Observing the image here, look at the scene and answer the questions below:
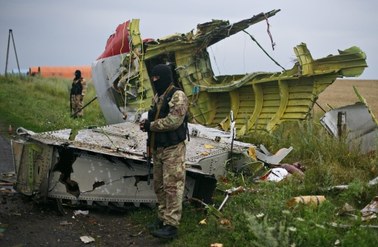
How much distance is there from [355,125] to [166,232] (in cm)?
459

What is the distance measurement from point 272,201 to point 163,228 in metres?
1.24

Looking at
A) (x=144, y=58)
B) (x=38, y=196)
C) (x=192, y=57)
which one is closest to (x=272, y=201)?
(x=38, y=196)

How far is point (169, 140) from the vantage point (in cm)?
521

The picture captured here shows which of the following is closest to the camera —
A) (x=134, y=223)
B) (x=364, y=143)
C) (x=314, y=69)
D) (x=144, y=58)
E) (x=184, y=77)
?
(x=134, y=223)

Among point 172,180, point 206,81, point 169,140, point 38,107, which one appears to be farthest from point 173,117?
point 38,107

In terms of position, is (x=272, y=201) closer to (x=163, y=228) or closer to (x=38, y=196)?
(x=163, y=228)

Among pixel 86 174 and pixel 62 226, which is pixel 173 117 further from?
pixel 62 226

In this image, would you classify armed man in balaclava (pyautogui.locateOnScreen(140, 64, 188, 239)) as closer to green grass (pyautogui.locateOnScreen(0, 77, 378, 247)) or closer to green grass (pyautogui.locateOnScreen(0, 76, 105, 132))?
green grass (pyautogui.locateOnScreen(0, 77, 378, 247))

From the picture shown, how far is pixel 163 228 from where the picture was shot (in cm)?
521

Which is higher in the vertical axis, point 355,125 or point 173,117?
point 173,117

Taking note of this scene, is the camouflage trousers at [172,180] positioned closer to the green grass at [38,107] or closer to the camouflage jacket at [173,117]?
the camouflage jacket at [173,117]

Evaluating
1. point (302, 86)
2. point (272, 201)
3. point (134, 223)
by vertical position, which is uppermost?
point (302, 86)

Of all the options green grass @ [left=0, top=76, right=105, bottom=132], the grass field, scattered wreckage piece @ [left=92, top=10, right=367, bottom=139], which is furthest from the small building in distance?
scattered wreckage piece @ [left=92, top=10, right=367, bottom=139]

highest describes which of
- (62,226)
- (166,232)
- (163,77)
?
(163,77)
